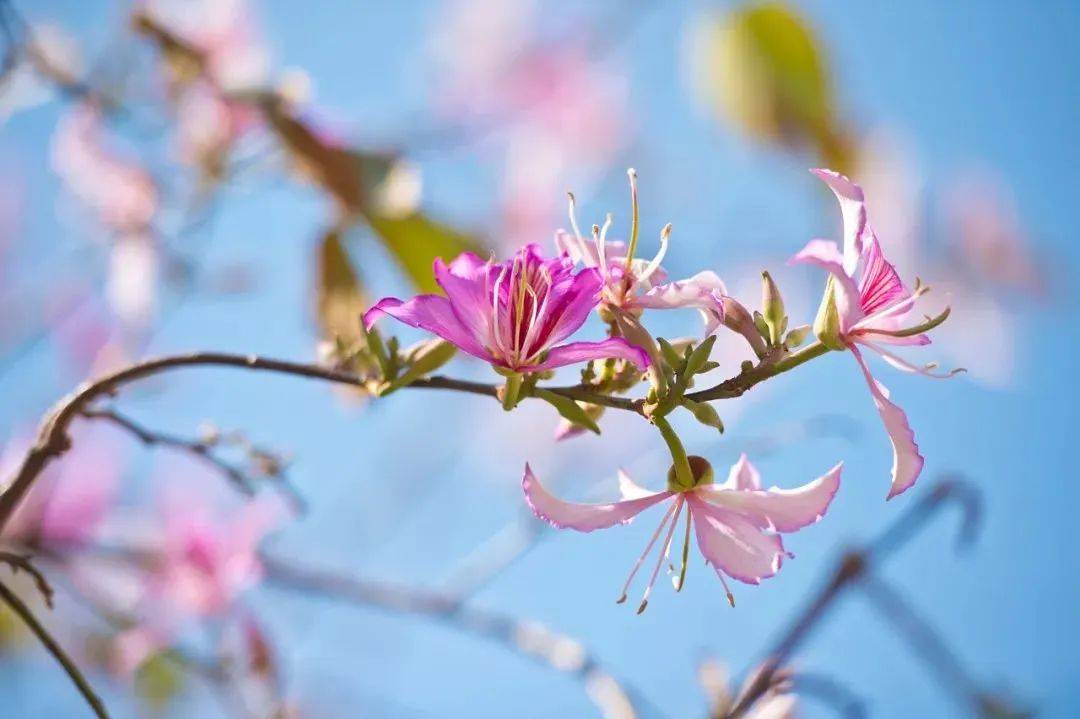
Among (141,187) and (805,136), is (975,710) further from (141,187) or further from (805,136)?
(141,187)

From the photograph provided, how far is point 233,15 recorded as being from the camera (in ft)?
4.56

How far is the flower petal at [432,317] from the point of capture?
450 millimetres

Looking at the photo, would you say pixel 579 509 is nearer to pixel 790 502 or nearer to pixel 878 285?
pixel 790 502

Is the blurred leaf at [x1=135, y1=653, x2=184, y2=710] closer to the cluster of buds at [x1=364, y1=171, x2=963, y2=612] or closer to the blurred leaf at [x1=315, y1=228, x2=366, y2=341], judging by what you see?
the blurred leaf at [x1=315, y1=228, x2=366, y2=341]

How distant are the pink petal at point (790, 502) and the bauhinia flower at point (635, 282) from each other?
83 millimetres

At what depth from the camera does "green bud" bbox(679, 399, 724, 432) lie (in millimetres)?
458

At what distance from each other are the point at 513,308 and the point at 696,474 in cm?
12

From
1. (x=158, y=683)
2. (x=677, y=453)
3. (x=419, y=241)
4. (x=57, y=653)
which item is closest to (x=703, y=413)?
(x=677, y=453)

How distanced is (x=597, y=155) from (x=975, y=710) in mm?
1566

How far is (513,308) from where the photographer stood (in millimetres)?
504

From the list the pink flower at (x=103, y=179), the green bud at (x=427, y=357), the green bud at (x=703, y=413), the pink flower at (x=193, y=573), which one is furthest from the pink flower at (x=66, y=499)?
the green bud at (x=703, y=413)

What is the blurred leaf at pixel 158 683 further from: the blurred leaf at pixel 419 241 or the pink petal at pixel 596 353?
the pink petal at pixel 596 353

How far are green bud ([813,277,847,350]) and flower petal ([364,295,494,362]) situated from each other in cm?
16

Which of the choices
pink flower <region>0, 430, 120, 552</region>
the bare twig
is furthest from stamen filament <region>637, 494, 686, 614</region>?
pink flower <region>0, 430, 120, 552</region>
